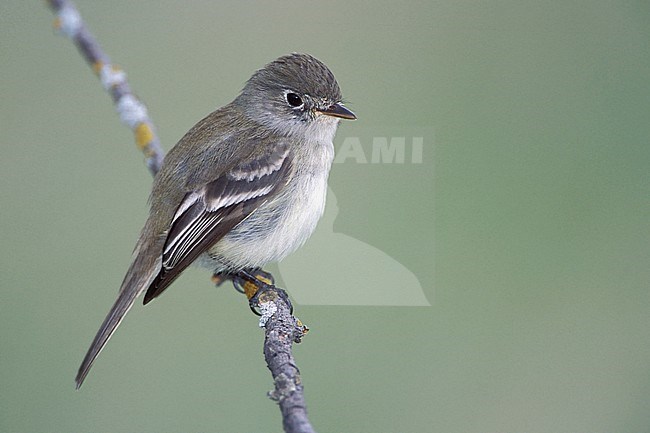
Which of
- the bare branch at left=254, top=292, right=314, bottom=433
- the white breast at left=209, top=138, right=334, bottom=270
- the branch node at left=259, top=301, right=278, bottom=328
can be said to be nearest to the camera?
the bare branch at left=254, top=292, right=314, bottom=433

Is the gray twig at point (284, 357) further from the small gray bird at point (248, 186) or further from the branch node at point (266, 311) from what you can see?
the small gray bird at point (248, 186)

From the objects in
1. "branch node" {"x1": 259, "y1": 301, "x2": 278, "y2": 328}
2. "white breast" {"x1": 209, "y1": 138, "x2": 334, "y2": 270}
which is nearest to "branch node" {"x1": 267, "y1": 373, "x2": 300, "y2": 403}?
"branch node" {"x1": 259, "y1": 301, "x2": 278, "y2": 328}

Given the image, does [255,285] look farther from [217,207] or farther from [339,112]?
[339,112]

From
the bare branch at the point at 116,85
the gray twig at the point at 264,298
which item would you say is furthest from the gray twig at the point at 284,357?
the bare branch at the point at 116,85

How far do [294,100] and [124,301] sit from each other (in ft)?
1.93

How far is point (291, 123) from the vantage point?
1.87 metres

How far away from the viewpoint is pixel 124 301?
169 centimetres

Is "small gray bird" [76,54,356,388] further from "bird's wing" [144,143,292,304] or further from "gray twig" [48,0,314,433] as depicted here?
"gray twig" [48,0,314,433]

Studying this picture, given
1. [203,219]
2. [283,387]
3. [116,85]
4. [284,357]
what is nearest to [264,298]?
[203,219]

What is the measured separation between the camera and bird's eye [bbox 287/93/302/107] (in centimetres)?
185

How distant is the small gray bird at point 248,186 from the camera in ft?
5.66

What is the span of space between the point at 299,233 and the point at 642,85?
145 centimetres

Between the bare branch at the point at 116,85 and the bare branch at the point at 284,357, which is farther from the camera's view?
the bare branch at the point at 116,85

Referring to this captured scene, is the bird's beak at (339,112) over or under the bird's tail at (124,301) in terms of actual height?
over
